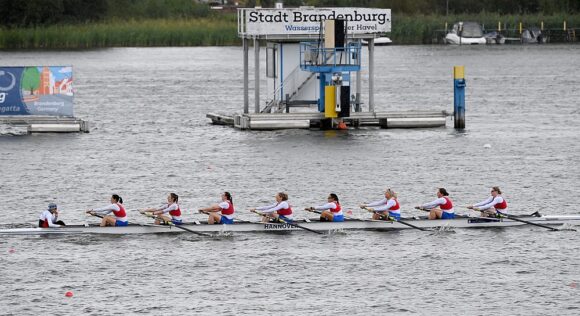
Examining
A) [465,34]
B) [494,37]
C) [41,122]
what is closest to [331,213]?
[41,122]

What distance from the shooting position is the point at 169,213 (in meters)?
44.8

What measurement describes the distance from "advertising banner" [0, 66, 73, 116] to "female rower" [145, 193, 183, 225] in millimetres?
26902

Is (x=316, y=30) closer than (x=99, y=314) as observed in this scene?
No

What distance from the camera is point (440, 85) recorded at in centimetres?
11600

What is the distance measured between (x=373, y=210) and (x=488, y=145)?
24.0 metres

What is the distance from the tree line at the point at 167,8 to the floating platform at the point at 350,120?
294ft

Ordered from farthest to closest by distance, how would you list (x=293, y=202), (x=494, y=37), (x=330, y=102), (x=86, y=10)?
1. (x=494, y=37)
2. (x=86, y=10)
3. (x=330, y=102)
4. (x=293, y=202)

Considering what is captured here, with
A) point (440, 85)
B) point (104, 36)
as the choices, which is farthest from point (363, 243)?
point (104, 36)

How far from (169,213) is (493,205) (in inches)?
448

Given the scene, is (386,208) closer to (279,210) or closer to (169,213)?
(279,210)

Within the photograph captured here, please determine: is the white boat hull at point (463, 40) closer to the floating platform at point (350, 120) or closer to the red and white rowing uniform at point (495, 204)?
the floating platform at point (350, 120)

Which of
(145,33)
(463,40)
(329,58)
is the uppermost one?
(145,33)

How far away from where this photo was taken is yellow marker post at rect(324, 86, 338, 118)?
222ft

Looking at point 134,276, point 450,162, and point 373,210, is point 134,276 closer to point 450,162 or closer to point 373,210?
point 373,210
